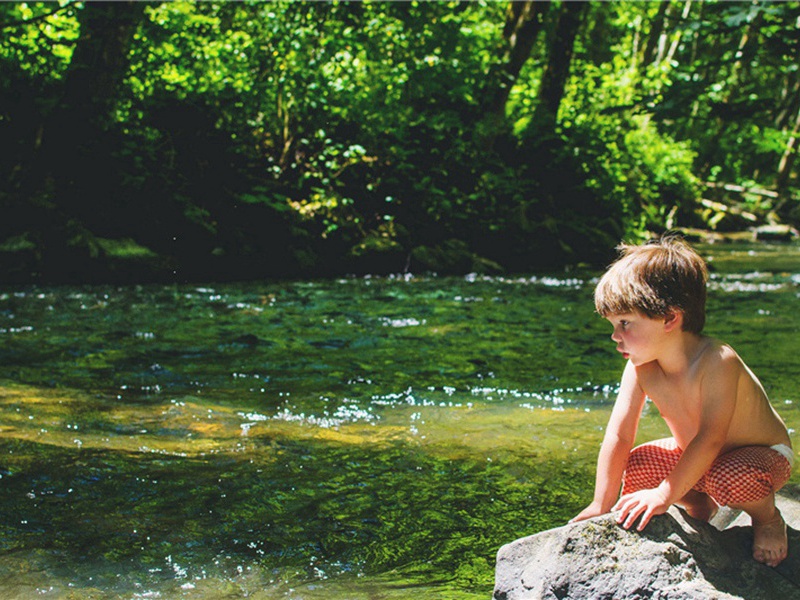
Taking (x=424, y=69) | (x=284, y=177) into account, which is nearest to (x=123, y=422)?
(x=284, y=177)

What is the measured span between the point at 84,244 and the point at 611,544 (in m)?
9.86

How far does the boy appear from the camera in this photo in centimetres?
251

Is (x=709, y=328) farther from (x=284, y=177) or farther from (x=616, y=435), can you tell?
(x=284, y=177)

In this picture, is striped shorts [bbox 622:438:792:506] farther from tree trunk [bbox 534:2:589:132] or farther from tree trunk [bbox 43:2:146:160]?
tree trunk [bbox 534:2:589:132]

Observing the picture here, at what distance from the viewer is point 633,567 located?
2.32 m

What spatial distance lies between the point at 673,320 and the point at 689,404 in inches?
11.2

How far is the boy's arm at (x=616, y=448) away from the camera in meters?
2.70

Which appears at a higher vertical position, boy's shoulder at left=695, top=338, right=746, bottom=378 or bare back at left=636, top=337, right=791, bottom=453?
boy's shoulder at left=695, top=338, right=746, bottom=378

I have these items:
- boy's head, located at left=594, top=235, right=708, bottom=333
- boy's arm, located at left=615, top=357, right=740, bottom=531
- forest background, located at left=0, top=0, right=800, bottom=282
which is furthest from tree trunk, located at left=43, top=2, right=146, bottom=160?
boy's arm, located at left=615, top=357, right=740, bottom=531

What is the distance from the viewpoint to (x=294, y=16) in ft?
44.1

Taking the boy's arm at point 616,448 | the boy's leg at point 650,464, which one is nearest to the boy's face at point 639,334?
the boy's arm at point 616,448

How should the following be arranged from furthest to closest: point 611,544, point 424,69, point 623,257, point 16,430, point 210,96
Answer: point 424,69 < point 210,96 < point 16,430 < point 623,257 < point 611,544

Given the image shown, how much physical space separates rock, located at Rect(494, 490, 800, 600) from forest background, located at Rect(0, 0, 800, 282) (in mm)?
7431

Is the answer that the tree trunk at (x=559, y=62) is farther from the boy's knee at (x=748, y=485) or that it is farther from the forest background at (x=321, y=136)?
the boy's knee at (x=748, y=485)
